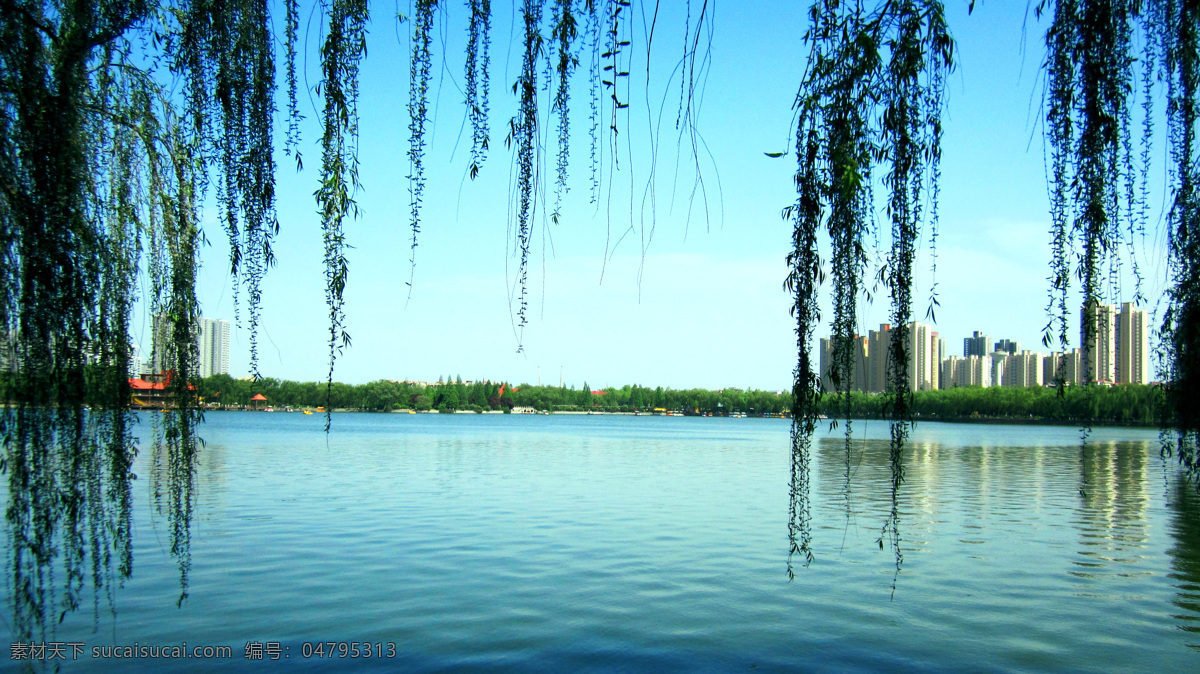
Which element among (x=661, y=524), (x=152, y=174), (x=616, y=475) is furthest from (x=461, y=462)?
(x=152, y=174)

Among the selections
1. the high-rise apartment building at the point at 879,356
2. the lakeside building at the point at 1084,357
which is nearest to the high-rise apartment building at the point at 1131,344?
the lakeside building at the point at 1084,357

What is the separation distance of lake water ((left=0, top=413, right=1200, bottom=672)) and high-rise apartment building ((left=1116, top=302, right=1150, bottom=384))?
0.73 meters

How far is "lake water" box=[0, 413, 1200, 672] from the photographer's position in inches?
429

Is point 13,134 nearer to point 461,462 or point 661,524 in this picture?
point 661,524

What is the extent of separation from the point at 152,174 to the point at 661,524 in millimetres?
17850

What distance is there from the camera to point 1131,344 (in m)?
4.31

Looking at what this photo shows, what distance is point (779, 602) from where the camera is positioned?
1341 cm

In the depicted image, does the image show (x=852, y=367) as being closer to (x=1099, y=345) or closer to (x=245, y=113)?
(x=1099, y=345)

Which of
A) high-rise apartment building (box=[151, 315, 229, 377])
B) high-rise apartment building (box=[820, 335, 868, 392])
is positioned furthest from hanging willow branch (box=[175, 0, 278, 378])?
high-rise apartment building (box=[820, 335, 868, 392])

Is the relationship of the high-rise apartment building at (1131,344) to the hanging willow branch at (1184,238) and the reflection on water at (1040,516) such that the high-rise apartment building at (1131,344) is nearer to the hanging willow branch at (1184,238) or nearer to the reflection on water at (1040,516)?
the hanging willow branch at (1184,238)

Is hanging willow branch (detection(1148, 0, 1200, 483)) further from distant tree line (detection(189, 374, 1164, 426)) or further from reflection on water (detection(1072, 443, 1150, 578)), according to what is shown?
reflection on water (detection(1072, 443, 1150, 578))

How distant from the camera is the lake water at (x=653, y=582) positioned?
10.9m

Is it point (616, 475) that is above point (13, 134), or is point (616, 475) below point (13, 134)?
below

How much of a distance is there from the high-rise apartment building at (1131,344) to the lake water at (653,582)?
730 millimetres
